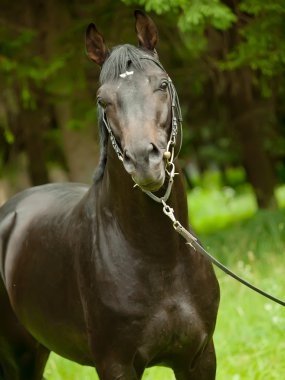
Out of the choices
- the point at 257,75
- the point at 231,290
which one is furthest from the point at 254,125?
the point at 231,290

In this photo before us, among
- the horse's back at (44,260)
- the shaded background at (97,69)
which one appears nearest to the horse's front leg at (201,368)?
the horse's back at (44,260)

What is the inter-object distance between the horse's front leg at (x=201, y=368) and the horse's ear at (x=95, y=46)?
5.32 ft

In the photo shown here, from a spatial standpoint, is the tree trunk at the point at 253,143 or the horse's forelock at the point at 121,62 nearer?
the horse's forelock at the point at 121,62

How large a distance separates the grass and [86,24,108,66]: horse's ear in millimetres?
1796

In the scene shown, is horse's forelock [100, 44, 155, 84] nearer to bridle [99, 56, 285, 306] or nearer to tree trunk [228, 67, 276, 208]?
bridle [99, 56, 285, 306]

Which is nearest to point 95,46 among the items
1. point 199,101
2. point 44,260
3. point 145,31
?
point 145,31

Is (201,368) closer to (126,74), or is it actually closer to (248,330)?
(126,74)

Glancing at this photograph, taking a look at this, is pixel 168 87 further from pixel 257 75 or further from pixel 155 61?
pixel 257 75

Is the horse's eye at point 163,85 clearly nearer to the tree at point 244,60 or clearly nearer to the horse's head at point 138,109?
the horse's head at point 138,109

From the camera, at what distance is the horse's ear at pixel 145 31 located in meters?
4.01

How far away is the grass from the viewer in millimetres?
5934

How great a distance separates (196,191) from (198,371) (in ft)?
79.3

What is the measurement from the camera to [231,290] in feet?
25.7

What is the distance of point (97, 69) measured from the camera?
1077cm
